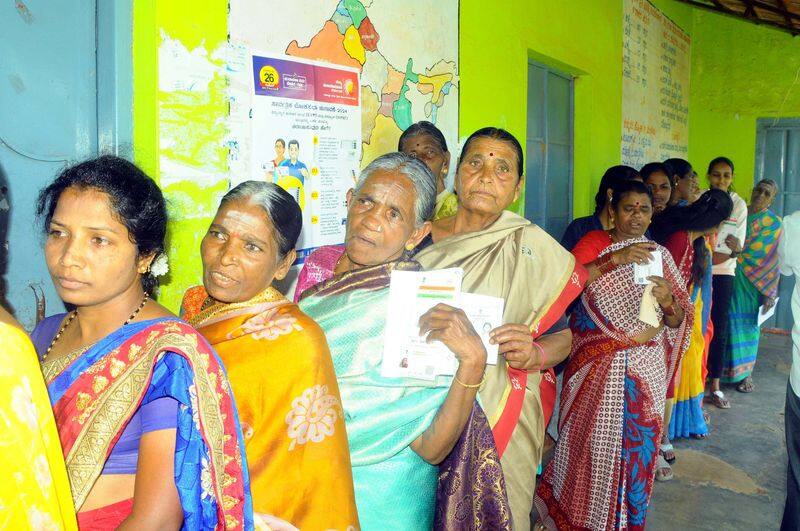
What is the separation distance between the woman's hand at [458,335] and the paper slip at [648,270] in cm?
182

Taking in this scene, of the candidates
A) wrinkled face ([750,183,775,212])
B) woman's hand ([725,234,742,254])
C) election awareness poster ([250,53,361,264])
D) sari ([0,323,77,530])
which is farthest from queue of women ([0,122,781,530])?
wrinkled face ([750,183,775,212])

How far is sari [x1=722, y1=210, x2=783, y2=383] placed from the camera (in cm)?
673

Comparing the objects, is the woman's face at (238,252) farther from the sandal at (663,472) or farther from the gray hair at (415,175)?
the sandal at (663,472)

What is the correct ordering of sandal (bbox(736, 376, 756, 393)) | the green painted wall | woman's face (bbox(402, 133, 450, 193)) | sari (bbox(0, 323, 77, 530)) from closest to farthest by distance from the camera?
sari (bbox(0, 323, 77, 530)) < woman's face (bbox(402, 133, 450, 193)) < sandal (bbox(736, 376, 756, 393)) < the green painted wall

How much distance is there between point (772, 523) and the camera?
3.94m

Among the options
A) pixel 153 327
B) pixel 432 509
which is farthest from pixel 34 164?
pixel 432 509

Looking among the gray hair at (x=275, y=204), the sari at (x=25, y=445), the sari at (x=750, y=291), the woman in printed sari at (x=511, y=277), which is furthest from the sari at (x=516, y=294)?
the sari at (x=750, y=291)

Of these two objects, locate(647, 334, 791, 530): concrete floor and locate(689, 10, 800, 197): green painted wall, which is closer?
locate(647, 334, 791, 530): concrete floor

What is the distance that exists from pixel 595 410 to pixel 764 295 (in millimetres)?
4348

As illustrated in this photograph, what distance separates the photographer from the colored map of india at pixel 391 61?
129 inches

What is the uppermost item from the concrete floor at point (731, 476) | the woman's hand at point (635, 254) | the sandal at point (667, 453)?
the woman's hand at point (635, 254)

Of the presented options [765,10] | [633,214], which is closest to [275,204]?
[633,214]

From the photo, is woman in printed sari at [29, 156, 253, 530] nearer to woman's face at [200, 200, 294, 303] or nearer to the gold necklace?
the gold necklace

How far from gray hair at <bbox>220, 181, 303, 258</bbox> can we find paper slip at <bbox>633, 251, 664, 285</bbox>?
2132 millimetres
